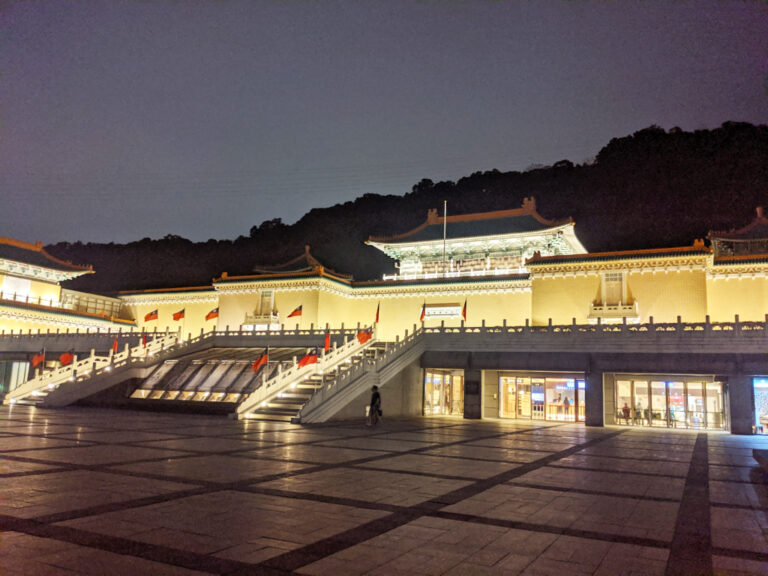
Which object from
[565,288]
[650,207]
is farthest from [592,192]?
[565,288]

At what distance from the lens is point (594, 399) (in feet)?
79.2

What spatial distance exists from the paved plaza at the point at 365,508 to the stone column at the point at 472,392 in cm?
1153

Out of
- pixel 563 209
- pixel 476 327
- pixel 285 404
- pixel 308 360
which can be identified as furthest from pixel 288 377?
pixel 563 209

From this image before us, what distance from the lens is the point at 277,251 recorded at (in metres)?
88.1

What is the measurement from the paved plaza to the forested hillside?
52.3 meters

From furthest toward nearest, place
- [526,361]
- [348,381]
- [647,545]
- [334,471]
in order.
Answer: [526,361]
[348,381]
[334,471]
[647,545]

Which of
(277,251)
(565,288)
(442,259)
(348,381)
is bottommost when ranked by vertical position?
(348,381)

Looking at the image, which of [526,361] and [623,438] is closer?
[623,438]

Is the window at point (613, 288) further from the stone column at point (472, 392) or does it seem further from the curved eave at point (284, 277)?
the curved eave at point (284, 277)

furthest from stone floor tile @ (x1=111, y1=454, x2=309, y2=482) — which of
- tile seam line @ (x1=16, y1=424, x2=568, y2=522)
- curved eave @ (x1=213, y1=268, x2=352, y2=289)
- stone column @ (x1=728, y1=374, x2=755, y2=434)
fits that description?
curved eave @ (x1=213, y1=268, x2=352, y2=289)

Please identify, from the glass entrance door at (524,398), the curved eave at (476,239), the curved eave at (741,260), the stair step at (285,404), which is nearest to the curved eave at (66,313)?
the curved eave at (476,239)

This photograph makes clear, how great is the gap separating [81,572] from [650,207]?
76833 mm

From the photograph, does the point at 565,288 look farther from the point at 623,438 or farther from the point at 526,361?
the point at 623,438

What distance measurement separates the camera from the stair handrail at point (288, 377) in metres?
21.8
